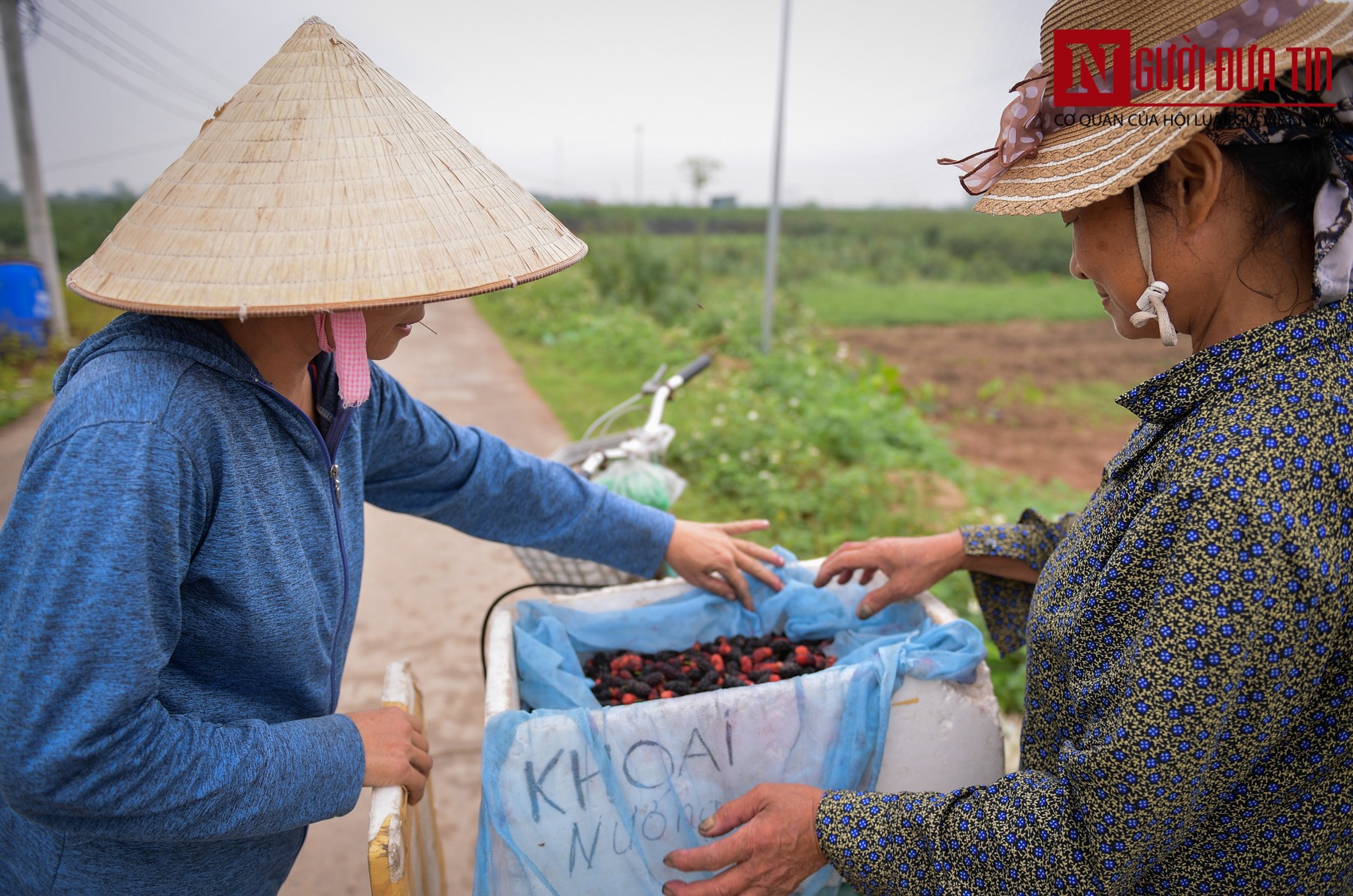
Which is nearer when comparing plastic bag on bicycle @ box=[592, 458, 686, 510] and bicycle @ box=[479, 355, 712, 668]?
bicycle @ box=[479, 355, 712, 668]

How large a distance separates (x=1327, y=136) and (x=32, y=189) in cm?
1085

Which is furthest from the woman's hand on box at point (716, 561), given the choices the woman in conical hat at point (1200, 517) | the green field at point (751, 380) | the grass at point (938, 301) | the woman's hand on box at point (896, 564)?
the grass at point (938, 301)

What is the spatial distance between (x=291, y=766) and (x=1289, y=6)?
156 centimetres

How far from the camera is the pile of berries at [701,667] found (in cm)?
174

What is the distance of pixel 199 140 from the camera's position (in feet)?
3.97

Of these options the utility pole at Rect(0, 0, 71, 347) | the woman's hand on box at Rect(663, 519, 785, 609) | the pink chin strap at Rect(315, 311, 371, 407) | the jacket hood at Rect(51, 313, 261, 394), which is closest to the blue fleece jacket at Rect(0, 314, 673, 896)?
the jacket hood at Rect(51, 313, 261, 394)

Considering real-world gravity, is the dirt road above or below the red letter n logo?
below

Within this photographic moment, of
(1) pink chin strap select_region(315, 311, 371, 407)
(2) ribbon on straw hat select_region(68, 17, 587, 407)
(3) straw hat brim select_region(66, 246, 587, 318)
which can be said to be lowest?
(1) pink chin strap select_region(315, 311, 371, 407)

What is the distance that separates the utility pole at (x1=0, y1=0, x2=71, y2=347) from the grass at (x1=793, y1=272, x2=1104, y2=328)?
39.4 ft

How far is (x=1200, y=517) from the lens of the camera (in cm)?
101

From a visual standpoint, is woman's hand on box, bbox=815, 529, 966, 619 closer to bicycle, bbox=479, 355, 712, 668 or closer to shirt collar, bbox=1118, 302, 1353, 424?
bicycle, bbox=479, 355, 712, 668

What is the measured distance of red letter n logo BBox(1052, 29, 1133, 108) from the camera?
116 cm

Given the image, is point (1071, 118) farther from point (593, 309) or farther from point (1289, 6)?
point (593, 309)

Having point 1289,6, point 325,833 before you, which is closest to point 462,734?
point 325,833
